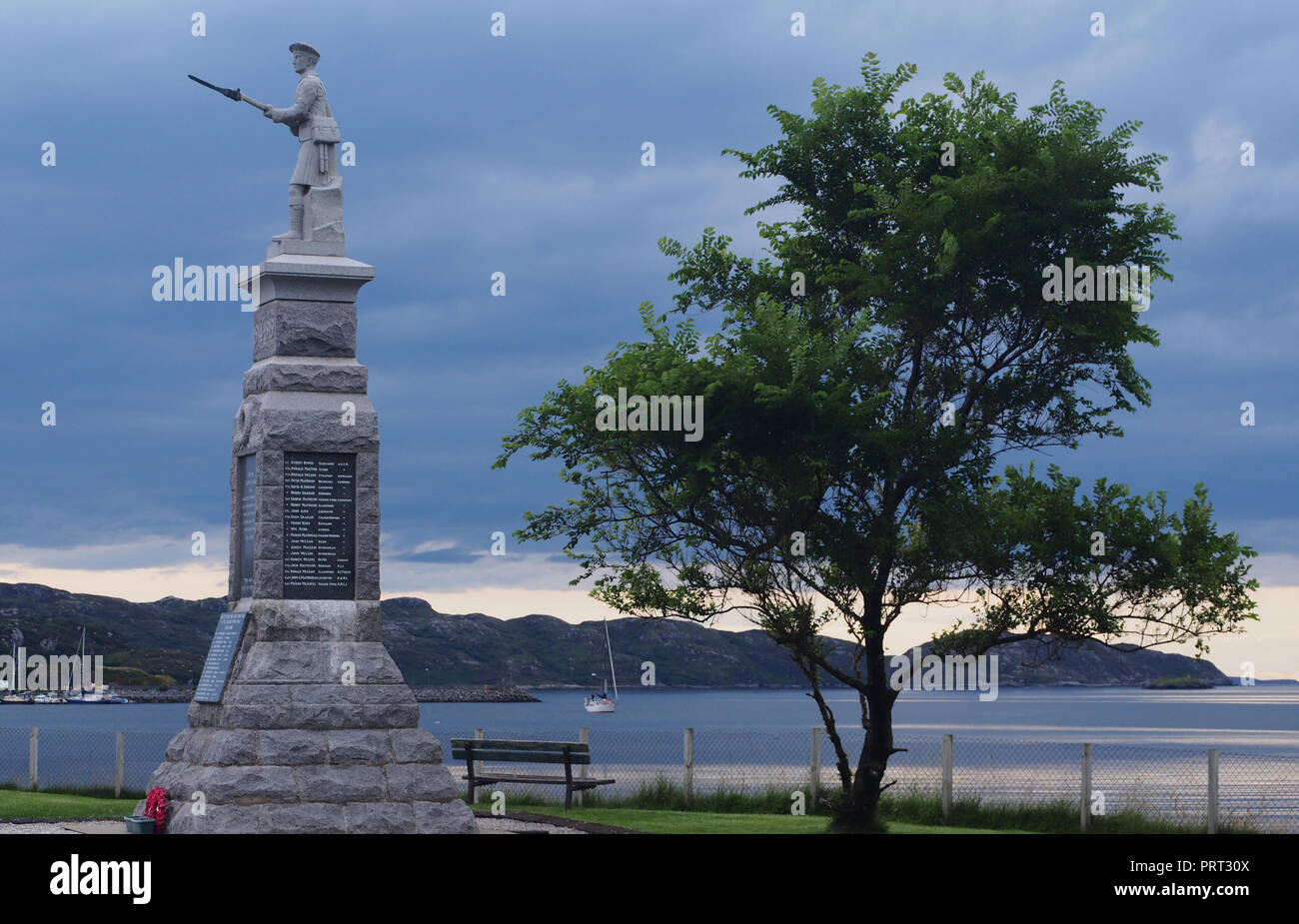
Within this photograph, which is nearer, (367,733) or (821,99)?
(367,733)

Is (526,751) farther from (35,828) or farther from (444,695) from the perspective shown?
(444,695)

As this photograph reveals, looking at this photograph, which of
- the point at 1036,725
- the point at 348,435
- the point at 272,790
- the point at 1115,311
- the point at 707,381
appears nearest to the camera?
the point at 272,790

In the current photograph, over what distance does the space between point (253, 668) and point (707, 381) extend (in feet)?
21.7

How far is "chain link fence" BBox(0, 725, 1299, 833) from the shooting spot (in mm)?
25203

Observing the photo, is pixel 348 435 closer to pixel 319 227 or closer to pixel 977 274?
pixel 319 227

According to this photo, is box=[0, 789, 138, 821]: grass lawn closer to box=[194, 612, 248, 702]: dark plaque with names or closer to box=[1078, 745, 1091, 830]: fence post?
box=[194, 612, 248, 702]: dark plaque with names

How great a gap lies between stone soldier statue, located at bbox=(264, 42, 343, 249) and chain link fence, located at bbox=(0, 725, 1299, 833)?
433 inches

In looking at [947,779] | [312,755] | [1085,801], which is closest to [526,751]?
[947,779]

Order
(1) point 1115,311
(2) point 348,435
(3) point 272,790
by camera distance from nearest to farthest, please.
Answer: (3) point 272,790
(2) point 348,435
(1) point 1115,311

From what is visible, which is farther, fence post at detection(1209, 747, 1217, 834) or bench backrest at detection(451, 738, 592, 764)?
bench backrest at detection(451, 738, 592, 764)

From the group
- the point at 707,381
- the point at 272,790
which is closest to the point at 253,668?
the point at 272,790

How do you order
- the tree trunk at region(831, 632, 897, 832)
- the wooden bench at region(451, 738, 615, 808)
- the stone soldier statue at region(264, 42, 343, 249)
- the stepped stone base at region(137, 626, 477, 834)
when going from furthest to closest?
the wooden bench at region(451, 738, 615, 808) < the tree trunk at region(831, 632, 897, 832) < the stone soldier statue at region(264, 42, 343, 249) < the stepped stone base at region(137, 626, 477, 834)

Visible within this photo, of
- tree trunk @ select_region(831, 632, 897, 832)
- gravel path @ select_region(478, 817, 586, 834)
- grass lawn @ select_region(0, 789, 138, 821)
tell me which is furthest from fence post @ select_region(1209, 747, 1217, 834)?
grass lawn @ select_region(0, 789, 138, 821)

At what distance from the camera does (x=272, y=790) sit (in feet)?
49.5
